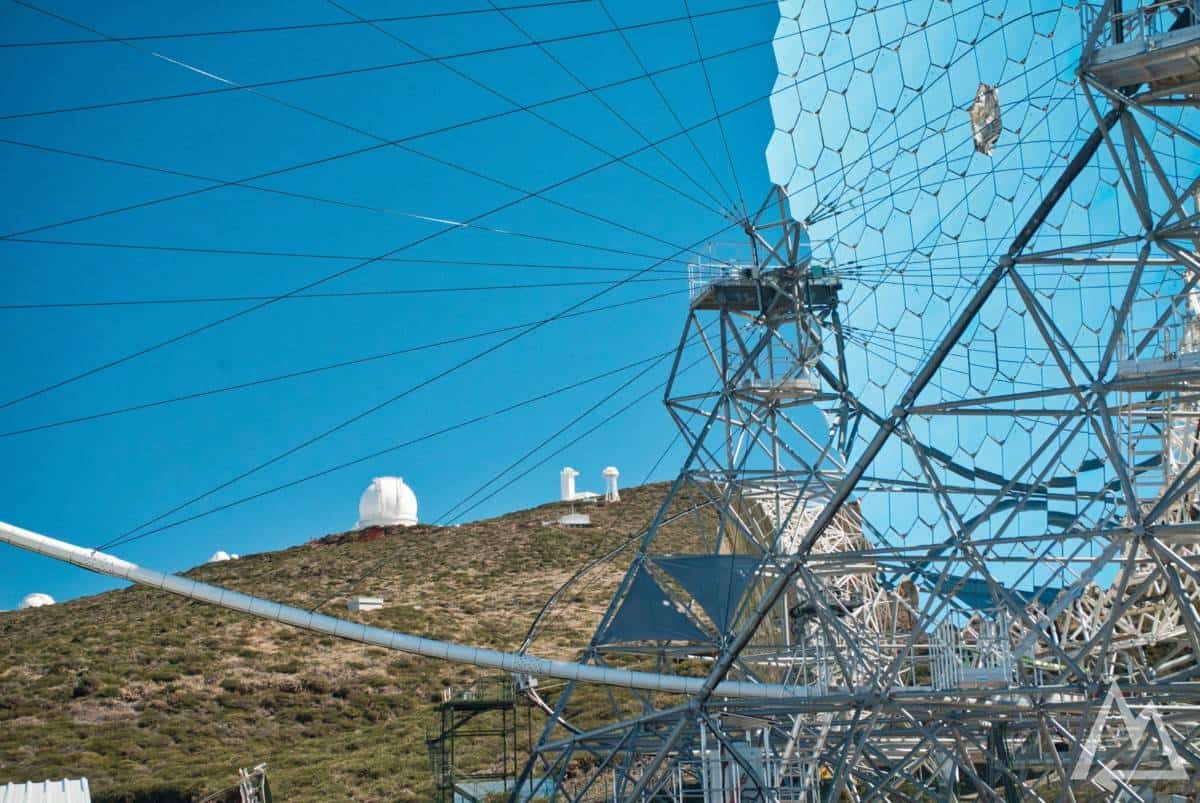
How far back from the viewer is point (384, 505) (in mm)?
74938

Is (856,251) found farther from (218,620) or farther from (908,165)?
(218,620)

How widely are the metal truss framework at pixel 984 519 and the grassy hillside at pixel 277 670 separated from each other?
13084 mm

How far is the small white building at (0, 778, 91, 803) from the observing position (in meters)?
20.1

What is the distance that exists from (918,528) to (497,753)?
1852 cm

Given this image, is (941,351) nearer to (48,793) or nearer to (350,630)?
(350,630)

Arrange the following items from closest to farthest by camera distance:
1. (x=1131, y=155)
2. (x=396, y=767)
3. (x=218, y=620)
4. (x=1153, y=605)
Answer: (x=1131, y=155), (x=1153, y=605), (x=396, y=767), (x=218, y=620)

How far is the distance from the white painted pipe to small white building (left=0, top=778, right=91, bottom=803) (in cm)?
309

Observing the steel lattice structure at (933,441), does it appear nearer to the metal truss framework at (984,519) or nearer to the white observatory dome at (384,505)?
the metal truss framework at (984,519)

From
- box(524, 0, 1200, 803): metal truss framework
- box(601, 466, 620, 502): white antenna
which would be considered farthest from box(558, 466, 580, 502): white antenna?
box(524, 0, 1200, 803): metal truss framework

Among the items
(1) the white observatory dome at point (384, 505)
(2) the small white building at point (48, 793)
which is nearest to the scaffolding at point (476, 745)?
(2) the small white building at point (48, 793)

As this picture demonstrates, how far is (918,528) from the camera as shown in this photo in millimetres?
24859

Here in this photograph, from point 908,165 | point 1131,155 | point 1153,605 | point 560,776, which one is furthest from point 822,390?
point 1131,155

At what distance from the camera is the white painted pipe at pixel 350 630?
20000mm

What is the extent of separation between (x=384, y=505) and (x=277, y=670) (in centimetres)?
2605
